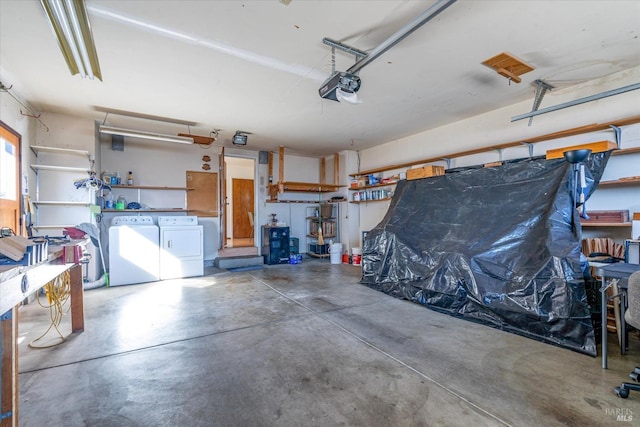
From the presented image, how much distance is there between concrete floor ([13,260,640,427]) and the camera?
160cm

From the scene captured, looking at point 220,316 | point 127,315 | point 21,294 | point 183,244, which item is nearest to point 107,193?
point 183,244

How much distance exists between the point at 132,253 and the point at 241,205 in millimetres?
4254

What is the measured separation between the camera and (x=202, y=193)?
6234 millimetres

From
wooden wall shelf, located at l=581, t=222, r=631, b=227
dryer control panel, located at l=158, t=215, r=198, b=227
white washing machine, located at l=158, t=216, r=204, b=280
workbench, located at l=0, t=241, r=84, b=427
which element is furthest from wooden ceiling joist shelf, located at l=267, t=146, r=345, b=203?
workbench, located at l=0, t=241, r=84, b=427

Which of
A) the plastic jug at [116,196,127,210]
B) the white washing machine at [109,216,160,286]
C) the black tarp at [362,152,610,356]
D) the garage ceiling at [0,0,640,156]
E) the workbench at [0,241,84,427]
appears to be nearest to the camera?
the workbench at [0,241,84,427]

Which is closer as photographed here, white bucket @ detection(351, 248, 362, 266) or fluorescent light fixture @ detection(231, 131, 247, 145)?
fluorescent light fixture @ detection(231, 131, 247, 145)

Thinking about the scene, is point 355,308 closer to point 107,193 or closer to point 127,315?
point 127,315

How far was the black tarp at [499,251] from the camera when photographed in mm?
2471

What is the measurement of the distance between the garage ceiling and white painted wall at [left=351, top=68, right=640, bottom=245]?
151 millimetres

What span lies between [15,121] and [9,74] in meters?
0.77

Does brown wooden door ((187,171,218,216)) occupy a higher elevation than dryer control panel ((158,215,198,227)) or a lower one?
higher

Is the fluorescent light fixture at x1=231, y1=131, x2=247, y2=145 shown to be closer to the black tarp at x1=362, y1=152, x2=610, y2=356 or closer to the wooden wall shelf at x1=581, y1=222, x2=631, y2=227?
the black tarp at x1=362, y1=152, x2=610, y2=356

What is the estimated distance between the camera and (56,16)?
6.50ft

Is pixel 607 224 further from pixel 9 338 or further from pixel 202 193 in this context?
pixel 202 193
